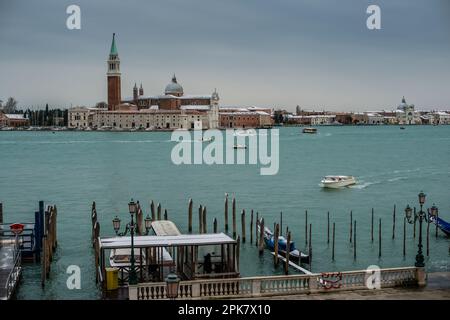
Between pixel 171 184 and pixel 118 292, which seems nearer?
pixel 118 292

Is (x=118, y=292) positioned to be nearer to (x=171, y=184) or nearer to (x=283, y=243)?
(x=283, y=243)

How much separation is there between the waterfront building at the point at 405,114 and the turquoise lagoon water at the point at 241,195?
376 feet

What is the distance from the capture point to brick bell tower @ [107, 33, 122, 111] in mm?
103312

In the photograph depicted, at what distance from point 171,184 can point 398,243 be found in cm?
1731

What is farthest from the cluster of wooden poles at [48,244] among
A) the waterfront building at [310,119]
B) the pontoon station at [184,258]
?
the waterfront building at [310,119]

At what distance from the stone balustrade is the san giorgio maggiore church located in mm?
98067

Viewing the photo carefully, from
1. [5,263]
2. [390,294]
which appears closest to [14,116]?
[5,263]

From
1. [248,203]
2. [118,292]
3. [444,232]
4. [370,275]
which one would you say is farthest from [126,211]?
[370,275]

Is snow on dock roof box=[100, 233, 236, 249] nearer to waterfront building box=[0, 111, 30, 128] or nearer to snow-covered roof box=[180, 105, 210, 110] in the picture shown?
snow-covered roof box=[180, 105, 210, 110]

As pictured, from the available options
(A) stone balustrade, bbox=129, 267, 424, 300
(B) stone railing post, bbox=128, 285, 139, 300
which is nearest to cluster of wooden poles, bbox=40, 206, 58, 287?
(B) stone railing post, bbox=128, 285, 139, 300
